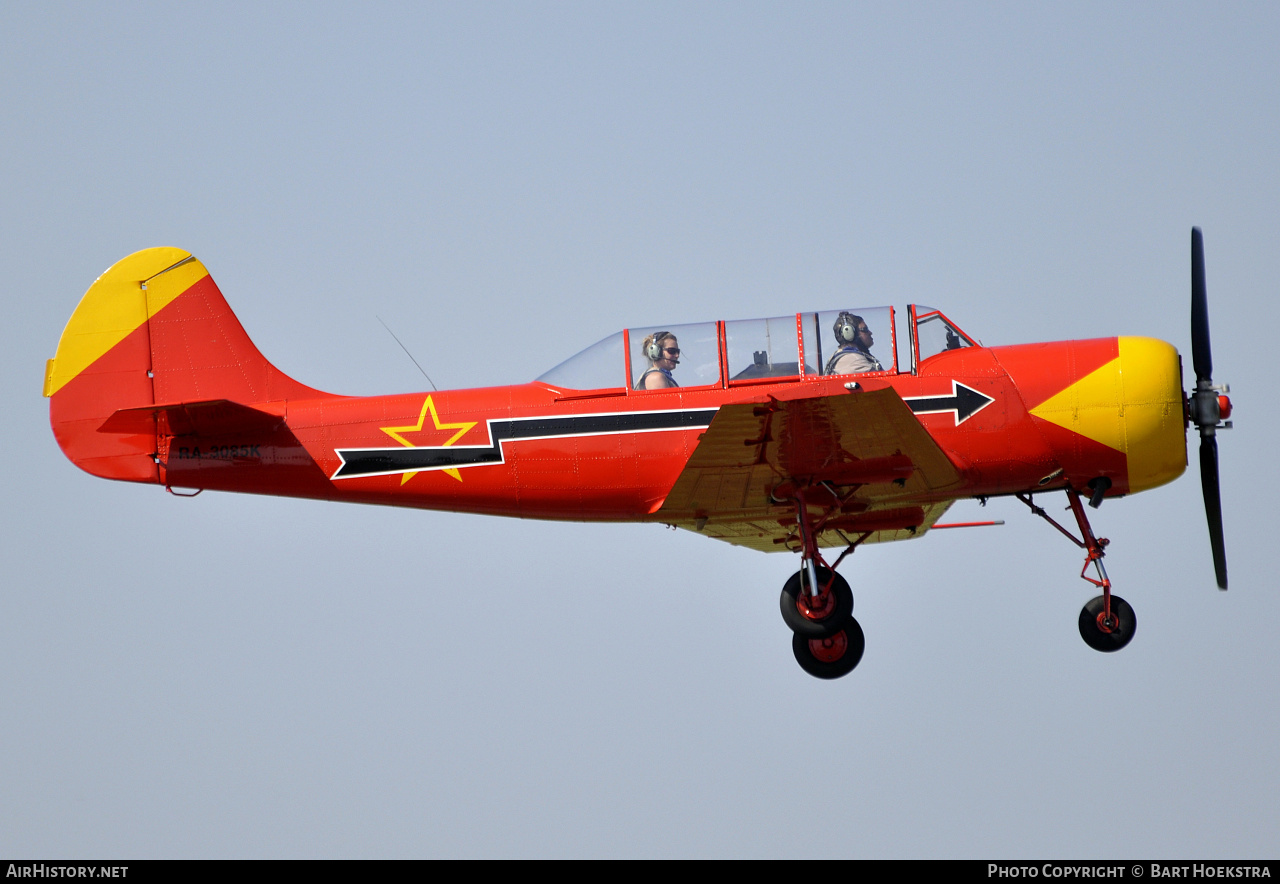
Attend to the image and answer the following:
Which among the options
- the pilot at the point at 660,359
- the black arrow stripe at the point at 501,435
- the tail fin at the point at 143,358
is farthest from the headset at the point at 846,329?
the tail fin at the point at 143,358

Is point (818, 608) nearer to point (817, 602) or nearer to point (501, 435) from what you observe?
point (817, 602)

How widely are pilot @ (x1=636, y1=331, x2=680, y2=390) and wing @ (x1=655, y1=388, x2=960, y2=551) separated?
0.86m

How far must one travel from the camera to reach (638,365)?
12625 mm

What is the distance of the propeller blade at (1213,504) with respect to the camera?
1304cm

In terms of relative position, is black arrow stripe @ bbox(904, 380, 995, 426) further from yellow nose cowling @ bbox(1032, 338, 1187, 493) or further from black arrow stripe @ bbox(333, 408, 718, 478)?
black arrow stripe @ bbox(333, 408, 718, 478)

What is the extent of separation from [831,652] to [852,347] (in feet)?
8.76

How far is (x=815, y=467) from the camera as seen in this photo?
40.5 feet

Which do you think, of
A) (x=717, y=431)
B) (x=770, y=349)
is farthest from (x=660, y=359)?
(x=717, y=431)

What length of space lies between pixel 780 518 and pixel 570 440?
2080mm

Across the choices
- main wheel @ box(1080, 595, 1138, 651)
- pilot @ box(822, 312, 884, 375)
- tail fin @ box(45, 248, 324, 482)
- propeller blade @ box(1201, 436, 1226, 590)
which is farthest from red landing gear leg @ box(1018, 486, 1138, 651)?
tail fin @ box(45, 248, 324, 482)

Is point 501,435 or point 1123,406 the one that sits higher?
point 501,435
